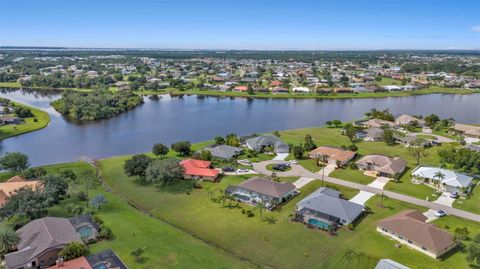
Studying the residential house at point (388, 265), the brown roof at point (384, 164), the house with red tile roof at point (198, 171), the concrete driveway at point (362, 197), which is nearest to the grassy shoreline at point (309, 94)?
the brown roof at point (384, 164)

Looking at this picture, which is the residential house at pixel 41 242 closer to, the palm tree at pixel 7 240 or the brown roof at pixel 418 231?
the palm tree at pixel 7 240

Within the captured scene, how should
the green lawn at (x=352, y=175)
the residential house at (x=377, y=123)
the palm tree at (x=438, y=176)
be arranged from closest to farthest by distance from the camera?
the palm tree at (x=438, y=176), the green lawn at (x=352, y=175), the residential house at (x=377, y=123)

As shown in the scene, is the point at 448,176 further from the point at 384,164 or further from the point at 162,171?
the point at 162,171

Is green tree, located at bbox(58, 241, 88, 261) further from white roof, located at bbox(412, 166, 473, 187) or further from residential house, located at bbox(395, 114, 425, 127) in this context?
residential house, located at bbox(395, 114, 425, 127)

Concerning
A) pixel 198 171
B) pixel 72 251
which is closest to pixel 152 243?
pixel 72 251

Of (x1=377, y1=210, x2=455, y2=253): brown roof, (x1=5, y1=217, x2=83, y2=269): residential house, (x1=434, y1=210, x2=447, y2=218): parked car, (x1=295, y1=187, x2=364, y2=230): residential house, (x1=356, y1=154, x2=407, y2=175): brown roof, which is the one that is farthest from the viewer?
(x1=356, y1=154, x2=407, y2=175): brown roof

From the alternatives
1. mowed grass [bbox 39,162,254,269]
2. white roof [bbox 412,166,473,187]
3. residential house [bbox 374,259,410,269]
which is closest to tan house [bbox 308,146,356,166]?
white roof [bbox 412,166,473,187]
